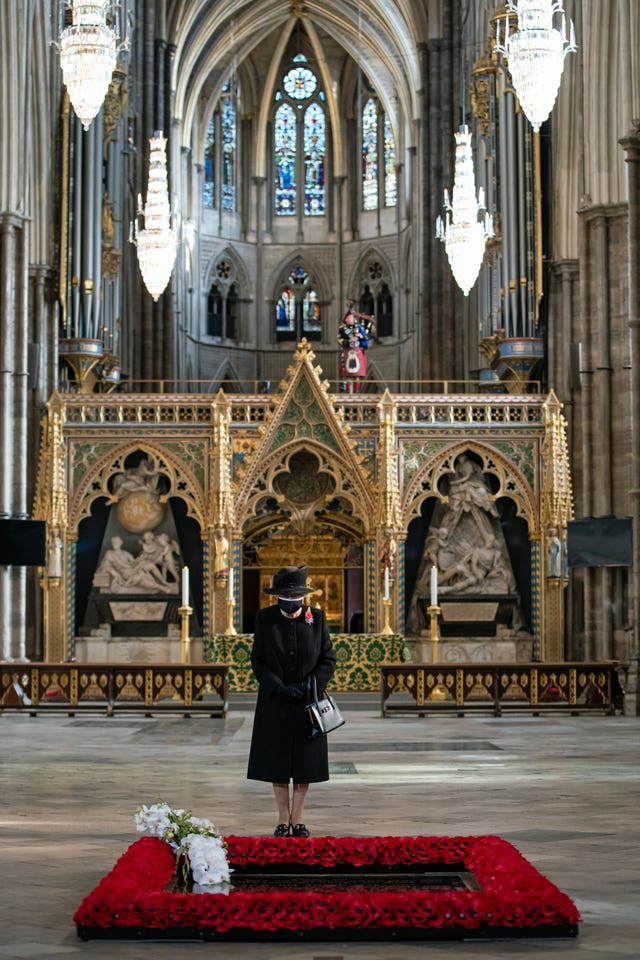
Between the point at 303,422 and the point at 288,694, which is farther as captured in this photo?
the point at 303,422

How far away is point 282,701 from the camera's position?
9.16 metres

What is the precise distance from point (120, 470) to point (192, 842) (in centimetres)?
2147

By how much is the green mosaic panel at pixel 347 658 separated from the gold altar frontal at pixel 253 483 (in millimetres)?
2075

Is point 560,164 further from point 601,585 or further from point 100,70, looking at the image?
point 100,70

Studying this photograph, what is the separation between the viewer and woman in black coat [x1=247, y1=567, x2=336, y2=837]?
911 centimetres

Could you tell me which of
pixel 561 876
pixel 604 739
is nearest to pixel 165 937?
pixel 561 876

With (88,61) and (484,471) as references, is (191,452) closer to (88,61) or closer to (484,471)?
(484,471)

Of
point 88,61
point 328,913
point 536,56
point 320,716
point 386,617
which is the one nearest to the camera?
point 328,913

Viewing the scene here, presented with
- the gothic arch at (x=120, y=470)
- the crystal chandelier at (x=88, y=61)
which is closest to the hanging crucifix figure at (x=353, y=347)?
the gothic arch at (x=120, y=470)

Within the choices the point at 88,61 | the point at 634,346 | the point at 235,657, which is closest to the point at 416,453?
the point at 235,657

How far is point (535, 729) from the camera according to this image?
755 inches

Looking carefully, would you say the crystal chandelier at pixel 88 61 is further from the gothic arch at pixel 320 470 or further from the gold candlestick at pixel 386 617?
the gold candlestick at pixel 386 617

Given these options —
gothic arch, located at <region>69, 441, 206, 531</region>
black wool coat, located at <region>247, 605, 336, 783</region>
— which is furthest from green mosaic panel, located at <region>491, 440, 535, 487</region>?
black wool coat, located at <region>247, 605, 336, 783</region>

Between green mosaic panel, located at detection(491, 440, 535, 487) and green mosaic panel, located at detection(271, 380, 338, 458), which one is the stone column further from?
green mosaic panel, located at detection(271, 380, 338, 458)
